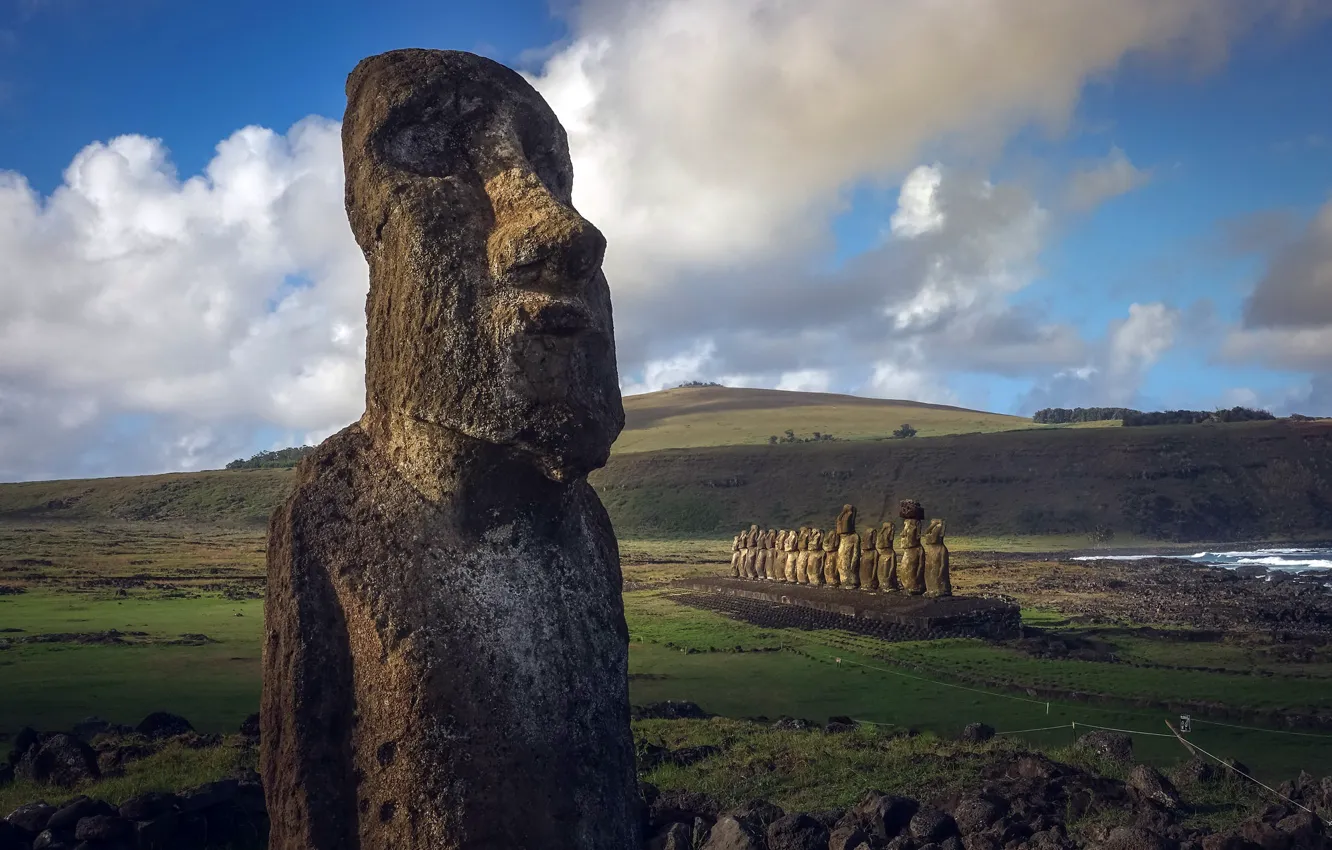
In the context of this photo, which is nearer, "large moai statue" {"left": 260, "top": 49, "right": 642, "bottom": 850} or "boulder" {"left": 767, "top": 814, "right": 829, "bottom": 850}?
"large moai statue" {"left": 260, "top": 49, "right": 642, "bottom": 850}

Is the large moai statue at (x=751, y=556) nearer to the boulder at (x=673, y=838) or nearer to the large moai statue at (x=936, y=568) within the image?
the large moai statue at (x=936, y=568)

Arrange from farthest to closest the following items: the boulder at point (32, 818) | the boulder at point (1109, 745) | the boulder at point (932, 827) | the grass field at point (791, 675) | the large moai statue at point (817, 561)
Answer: the large moai statue at point (817, 561)
the grass field at point (791, 675)
the boulder at point (1109, 745)
the boulder at point (932, 827)
the boulder at point (32, 818)

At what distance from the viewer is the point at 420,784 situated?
3361 millimetres

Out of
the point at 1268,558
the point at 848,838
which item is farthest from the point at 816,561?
the point at 1268,558

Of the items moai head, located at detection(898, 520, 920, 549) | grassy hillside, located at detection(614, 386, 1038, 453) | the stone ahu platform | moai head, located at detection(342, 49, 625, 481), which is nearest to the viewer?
moai head, located at detection(342, 49, 625, 481)

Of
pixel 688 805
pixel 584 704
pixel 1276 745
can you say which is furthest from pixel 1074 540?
pixel 584 704

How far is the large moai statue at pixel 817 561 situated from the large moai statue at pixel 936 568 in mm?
4171

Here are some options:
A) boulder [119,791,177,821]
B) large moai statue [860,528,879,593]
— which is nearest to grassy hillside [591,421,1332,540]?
large moai statue [860,528,879,593]

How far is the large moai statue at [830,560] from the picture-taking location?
25531 millimetres

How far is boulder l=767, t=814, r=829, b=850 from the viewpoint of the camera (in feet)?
21.0

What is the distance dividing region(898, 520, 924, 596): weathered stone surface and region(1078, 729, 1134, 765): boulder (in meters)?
12.1

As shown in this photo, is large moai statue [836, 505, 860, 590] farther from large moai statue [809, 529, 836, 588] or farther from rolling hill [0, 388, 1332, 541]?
rolling hill [0, 388, 1332, 541]

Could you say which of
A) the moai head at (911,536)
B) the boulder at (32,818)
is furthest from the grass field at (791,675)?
the boulder at (32,818)

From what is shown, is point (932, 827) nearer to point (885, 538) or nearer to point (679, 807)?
point (679, 807)
